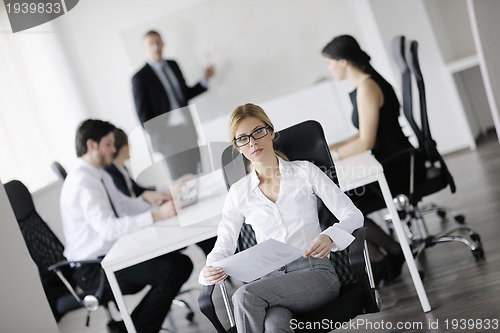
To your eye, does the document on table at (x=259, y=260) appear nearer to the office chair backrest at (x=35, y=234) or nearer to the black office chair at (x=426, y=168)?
the black office chair at (x=426, y=168)

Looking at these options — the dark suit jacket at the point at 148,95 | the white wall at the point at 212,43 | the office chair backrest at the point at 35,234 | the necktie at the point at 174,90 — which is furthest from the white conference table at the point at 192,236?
the white wall at the point at 212,43

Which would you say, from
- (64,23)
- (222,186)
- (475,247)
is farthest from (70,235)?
(64,23)

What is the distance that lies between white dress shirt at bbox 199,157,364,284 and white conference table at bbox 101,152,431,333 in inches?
15.4

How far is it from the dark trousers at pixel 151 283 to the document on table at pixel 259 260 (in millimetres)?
1224

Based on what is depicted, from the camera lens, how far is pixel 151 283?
3973mm

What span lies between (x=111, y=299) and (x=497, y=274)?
1.87m

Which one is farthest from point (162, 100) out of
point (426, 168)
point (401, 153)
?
point (401, 153)

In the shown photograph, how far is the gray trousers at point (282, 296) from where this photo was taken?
8.70ft

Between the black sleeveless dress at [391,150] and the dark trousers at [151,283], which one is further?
the black sleeveless dress at [391,150]

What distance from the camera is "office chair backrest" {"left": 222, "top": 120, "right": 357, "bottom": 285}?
3.09 meters

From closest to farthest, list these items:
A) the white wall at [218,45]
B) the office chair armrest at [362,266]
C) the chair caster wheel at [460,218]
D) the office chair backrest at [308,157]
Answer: the office chair armrest at [362,266]
the office chair backrest at [308,157]
the chair caster wheel at [460,218]
the white wall at [218,45]

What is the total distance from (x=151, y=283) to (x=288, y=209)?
1.30 metres

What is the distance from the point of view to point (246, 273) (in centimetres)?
276

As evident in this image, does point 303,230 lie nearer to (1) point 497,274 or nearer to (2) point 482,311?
(2) point 482,311
